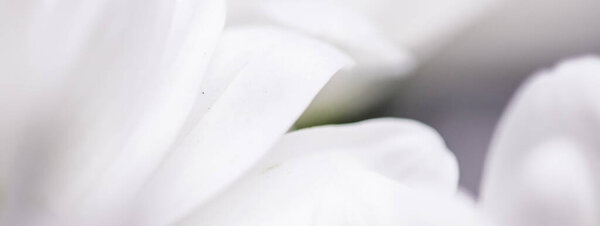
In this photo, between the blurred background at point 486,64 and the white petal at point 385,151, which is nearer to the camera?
the white petal at point 385,151

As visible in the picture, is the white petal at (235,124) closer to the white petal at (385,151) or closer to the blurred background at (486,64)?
the white petal at (385,151)

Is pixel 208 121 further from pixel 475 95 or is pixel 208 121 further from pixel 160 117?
pixel 475 95

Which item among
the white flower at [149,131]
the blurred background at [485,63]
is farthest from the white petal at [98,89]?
the blurred background at [485,63]

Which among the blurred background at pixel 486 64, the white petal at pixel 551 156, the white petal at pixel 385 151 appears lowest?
the blurred background at pixel 486 64

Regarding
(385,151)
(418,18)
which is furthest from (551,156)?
(418,18)

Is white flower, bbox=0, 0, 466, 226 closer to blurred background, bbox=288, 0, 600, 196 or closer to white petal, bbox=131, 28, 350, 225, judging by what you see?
white petal, bbox=131, 28, 350, 225

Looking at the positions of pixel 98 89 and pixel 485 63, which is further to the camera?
pixel 485 63

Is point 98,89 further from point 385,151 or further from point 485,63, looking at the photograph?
point 485,63

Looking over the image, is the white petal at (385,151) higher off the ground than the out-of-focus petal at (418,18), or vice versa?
the white petal at (385,151)
